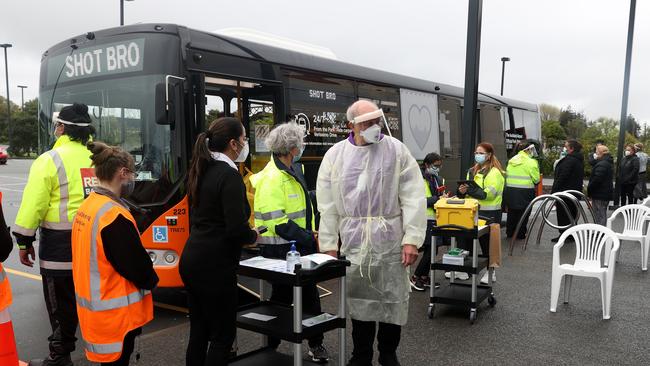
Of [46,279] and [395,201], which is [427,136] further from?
[46,279]

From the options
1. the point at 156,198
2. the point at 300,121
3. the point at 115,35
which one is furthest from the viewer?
the point at 300,121

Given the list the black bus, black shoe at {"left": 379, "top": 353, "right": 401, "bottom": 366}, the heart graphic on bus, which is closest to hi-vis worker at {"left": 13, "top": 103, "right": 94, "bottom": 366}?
the black bus

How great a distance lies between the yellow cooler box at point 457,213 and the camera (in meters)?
5.43

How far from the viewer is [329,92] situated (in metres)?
8.23

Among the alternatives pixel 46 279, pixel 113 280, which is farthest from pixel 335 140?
pixel 113 280

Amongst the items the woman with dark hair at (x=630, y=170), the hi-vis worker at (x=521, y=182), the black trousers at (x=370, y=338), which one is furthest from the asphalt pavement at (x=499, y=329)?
the woman with dark hair at (x=630, y=170)

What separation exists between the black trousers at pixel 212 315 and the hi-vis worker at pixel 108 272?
0.97 feet

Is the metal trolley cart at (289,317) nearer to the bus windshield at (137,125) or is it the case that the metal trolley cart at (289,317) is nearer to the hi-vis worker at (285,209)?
the hi-vis worker at (285,209)

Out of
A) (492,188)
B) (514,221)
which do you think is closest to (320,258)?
(492,188)

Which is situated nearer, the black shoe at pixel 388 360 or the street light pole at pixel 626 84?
the black shoe at pixel 388 360

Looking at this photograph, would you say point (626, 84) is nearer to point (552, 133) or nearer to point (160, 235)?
point (160, 235)

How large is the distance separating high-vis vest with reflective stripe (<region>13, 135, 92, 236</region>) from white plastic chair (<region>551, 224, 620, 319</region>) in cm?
458

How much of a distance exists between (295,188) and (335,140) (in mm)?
4135

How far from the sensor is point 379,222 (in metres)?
3.84
